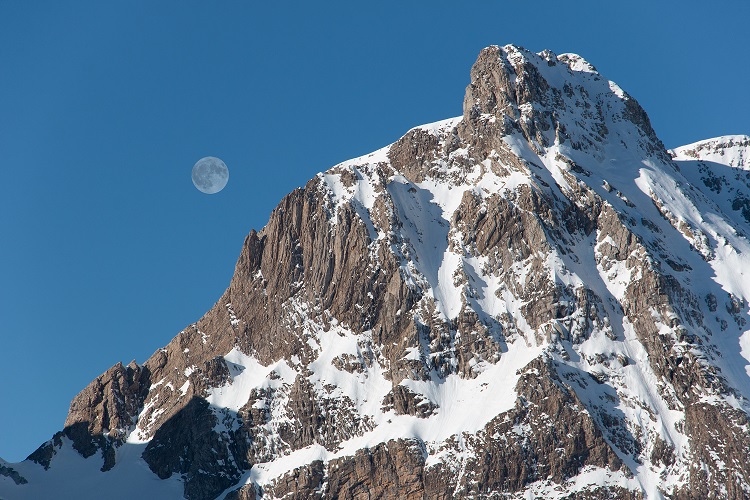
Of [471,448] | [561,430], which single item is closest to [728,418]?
[561,430]

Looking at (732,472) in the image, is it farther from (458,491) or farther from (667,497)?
(458,491)

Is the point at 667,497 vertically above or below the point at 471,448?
below

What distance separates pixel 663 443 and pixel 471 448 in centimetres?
2876

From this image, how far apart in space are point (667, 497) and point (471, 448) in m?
29.6

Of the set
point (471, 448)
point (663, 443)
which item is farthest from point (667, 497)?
point (471, 448)

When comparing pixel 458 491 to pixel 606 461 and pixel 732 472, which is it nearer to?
pixel 606 461

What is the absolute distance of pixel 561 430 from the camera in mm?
199250

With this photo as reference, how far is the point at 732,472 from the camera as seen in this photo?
636ft

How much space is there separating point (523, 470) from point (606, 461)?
12.4 metres

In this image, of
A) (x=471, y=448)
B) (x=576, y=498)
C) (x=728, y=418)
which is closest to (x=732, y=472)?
(x=728, y=418)

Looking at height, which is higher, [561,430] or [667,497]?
[561,430]

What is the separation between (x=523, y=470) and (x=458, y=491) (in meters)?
10.2

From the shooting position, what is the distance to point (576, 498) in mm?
192125

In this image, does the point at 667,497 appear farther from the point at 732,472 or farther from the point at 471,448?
the point at 471,448
